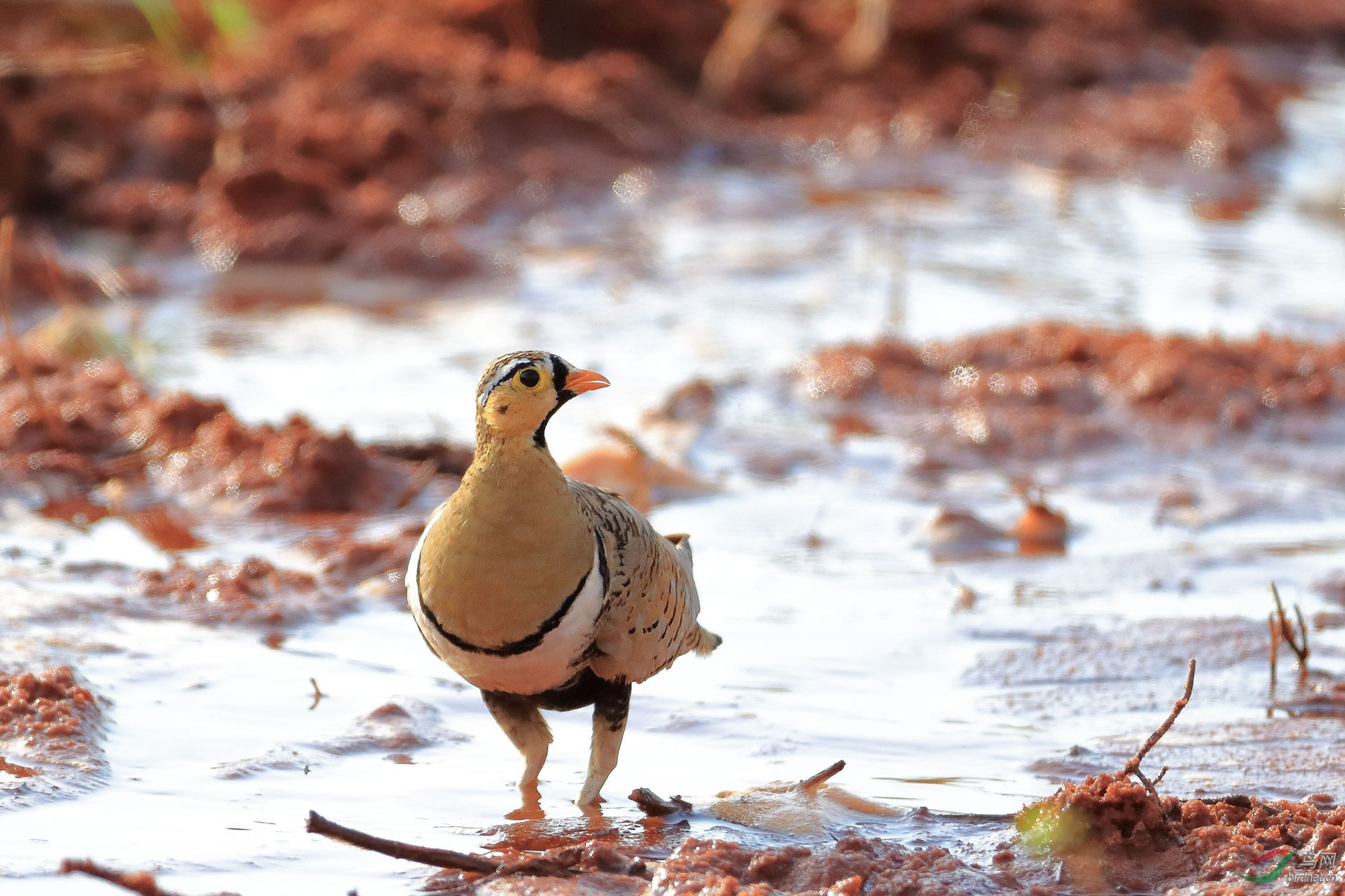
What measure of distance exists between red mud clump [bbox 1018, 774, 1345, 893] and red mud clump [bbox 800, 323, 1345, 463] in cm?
338

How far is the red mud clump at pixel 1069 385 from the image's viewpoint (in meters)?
7.11

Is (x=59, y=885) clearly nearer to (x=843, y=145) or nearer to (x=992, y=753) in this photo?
(x=992, y=753)

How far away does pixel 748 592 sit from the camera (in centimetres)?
546

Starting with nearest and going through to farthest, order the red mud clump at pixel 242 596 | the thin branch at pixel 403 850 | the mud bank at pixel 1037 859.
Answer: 1. the thin branch at pixel 403 850
2. the mud bank at pixel 1037 859
3. the red mud clump at pixel 242 596

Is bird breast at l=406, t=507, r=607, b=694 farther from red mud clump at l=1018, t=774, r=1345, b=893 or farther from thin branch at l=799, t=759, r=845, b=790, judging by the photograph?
red mud clump at l=1018, t=774, r=1345, b=893

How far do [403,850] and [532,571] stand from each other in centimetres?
61

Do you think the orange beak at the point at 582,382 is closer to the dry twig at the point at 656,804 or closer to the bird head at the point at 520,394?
the bird head at the point at 520,394

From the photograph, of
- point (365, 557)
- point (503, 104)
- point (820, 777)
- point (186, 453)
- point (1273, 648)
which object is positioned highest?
point (503, 104)

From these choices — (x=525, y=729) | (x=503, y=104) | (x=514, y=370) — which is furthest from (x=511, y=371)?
(x=503, y=104)

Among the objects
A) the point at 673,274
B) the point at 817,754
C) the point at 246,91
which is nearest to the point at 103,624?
Answer: the point at 817,754

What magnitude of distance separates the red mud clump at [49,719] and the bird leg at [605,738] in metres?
1.14

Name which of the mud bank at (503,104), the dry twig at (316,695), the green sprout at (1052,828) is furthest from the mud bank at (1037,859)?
the mud bank at (503,104)

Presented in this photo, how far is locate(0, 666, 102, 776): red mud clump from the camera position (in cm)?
390

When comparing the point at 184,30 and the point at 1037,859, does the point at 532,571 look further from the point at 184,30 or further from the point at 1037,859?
the point at 184,30
